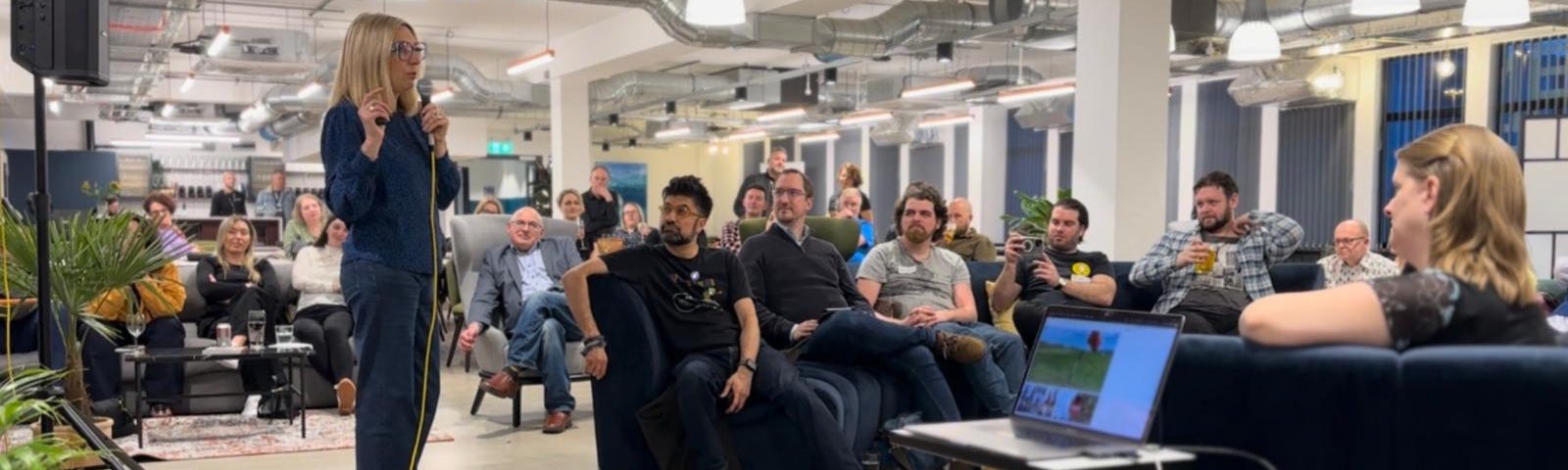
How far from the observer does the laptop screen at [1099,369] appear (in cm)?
188

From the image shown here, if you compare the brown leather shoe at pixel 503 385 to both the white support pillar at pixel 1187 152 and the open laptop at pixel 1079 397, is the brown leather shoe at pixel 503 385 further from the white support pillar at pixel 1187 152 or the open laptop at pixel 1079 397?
the white support pillar at pixel 1187 152

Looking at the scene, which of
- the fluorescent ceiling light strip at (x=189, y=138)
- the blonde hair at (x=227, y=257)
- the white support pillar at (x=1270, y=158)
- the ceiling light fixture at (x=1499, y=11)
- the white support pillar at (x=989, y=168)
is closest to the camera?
the ceiling light fixture at (x=1499, y=11)

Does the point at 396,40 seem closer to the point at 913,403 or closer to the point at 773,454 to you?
the point at 773,454

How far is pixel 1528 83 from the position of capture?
38.0 ft

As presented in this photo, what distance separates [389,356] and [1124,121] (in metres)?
5.43

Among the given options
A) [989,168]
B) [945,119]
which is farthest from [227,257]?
[989,168]

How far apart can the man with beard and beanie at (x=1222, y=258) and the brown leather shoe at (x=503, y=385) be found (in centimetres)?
280

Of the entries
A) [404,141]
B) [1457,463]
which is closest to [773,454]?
[404,141]

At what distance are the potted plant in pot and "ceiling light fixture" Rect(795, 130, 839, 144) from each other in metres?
17.6

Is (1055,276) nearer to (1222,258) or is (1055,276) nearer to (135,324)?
(1222,258)

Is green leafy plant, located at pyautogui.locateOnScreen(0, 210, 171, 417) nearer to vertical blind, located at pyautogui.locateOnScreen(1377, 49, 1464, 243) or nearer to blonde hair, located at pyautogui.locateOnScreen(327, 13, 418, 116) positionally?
blonde hair, located at pyautogui.locateOnScreen(327, 13, 418, 116)

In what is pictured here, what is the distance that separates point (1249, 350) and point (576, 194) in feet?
27.0

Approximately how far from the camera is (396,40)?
2.76 meters

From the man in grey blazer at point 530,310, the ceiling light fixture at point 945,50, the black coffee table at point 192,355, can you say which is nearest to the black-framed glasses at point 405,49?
the man in grey blazer at point 530,310
